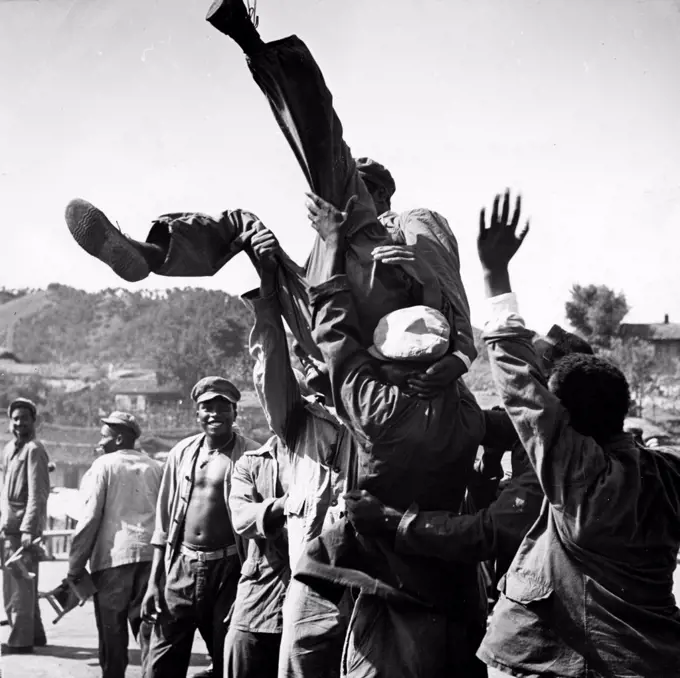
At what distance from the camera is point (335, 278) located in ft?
12.4

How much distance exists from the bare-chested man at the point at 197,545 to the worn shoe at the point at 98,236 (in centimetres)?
236

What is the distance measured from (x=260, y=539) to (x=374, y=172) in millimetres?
2082

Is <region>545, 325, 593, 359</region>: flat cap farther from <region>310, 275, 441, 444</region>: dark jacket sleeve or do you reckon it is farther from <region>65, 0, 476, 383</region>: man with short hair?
<region>310, 275, 441, 444</region>: dark jacket sleeve

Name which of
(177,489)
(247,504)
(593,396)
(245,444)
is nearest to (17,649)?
(177,489)

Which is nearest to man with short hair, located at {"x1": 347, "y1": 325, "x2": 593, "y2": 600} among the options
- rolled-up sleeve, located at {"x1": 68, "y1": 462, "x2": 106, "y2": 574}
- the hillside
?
rolled-up sleeve, located at {"x1": 68, "y1": 462, "x2": 106, "y2": 574}

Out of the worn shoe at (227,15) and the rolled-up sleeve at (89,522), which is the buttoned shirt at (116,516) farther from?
the worn shoe at (227,15)

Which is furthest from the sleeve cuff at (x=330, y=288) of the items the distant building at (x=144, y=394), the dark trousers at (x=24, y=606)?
the distant building at (x=144, y=394)

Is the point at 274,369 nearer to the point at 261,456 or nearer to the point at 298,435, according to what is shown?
the point at 298,435

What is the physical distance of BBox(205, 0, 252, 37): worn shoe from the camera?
12.2 ft

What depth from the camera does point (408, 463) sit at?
142 inches

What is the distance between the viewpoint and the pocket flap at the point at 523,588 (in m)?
3.10

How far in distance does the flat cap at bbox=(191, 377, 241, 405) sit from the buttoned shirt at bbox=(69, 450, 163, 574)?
1.31 m

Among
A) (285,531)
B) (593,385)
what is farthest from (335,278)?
(285,531)

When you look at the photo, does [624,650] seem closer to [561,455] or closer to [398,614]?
[561,455]
